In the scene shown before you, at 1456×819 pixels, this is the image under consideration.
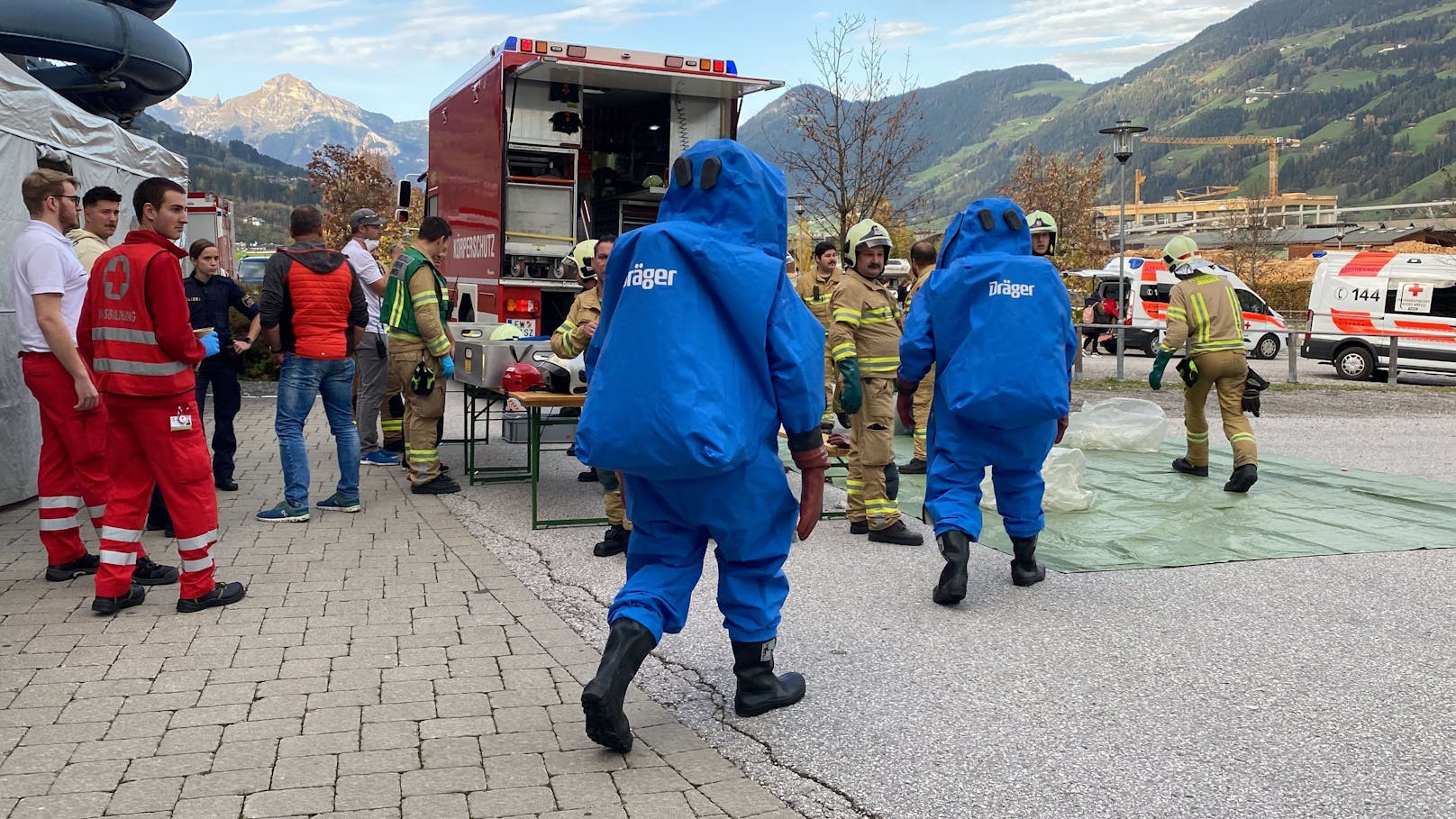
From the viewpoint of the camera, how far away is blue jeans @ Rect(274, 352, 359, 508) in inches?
292

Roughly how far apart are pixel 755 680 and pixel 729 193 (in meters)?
1.74

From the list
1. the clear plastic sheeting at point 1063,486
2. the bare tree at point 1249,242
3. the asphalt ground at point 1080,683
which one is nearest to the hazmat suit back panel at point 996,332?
the asphalt ground at point 1080,683

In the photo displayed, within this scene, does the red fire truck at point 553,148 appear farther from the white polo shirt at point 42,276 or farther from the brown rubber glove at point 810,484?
the brown rubber glove at point 810,484

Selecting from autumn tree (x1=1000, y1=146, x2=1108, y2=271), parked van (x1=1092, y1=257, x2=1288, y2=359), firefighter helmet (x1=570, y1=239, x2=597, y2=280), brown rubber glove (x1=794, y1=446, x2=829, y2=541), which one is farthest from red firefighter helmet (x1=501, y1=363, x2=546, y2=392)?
autumn tree (x1=1000, y1=146, x2=1108, y2=271)

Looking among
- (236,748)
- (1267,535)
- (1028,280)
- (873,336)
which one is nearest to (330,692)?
(236,748)

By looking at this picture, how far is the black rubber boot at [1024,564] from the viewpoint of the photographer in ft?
19.7

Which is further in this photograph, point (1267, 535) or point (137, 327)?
point (1267, 535)

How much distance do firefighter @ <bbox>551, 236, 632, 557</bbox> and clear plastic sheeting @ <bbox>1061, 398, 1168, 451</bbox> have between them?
201 inches

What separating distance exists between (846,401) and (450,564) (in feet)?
8.51

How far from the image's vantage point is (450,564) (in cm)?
638

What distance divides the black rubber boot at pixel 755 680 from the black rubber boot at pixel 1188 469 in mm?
6533

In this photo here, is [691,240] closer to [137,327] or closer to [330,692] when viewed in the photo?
[330,692]

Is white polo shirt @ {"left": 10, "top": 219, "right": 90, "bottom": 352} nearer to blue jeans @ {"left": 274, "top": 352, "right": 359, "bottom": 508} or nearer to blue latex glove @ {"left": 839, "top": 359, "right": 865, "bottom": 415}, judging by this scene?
blue jeans @ {"left": 274, "top": 352, "right": 359, "bottom": 508}

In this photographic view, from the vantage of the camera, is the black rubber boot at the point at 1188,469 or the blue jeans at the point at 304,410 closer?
the blue jeans at the point at 304,410
